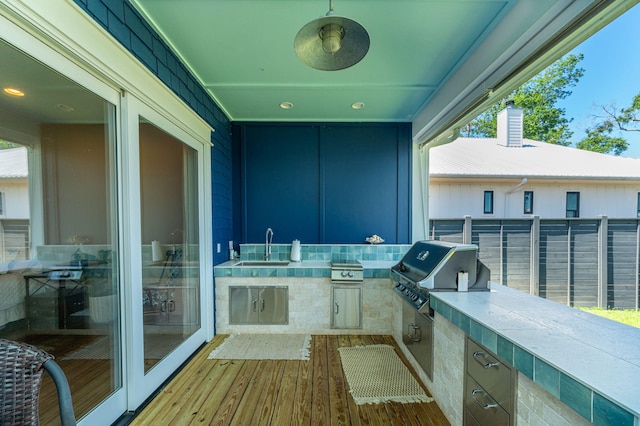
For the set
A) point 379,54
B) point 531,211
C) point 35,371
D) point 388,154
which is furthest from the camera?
point 388,154

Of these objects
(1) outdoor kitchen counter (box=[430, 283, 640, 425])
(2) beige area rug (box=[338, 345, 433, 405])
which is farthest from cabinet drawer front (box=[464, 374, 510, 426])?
(2) beige area rug (box=[338, 345, 433, 405])

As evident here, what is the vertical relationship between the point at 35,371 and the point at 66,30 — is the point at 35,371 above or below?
below

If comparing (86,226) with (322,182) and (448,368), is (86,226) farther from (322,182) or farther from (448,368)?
(322,182)

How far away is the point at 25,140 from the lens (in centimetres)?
136

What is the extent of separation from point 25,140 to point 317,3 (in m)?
1.89

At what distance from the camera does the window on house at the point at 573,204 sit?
1966 mm

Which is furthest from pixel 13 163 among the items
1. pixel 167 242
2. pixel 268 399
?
pixel 268 399

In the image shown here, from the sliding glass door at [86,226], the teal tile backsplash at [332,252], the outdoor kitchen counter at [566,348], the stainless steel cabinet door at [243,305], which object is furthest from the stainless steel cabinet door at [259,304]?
the outdoor kitchen counter at [566,348]

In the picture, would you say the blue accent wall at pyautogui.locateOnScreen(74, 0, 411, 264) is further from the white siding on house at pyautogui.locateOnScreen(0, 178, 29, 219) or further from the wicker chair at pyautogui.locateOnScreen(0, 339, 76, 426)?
the wicker chair at pyautogui.locateOnScreen(0, 339, 76, 426)

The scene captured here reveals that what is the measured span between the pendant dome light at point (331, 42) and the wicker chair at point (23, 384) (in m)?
1.85

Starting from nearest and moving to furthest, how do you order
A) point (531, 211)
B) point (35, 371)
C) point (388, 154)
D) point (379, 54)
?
point (35, 371)
point (379, 54)
point (531, 211)
point (388, 154)

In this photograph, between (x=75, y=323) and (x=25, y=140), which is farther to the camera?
(x=75, y=323)

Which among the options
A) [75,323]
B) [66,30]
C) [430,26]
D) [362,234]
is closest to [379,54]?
[430,26]

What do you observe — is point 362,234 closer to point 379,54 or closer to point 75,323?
point 379,54
